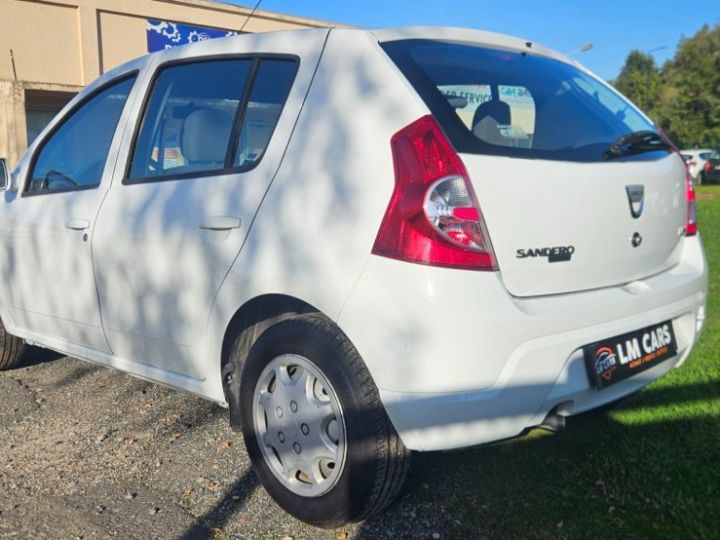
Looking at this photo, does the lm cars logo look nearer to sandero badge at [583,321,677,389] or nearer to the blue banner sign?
sandero badge at [583,321,677,389]

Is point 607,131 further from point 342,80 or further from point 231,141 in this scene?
point 231,141

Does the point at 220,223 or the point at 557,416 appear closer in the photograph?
the point at 557,416

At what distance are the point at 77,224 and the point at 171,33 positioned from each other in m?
15.8

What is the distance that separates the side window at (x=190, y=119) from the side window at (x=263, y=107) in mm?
87

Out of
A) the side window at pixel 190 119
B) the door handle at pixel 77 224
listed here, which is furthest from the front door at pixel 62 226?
the side window at pixel 190 119

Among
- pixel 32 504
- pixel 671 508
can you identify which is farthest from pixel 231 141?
pixel 671 508

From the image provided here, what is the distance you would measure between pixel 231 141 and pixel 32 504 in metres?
1.66

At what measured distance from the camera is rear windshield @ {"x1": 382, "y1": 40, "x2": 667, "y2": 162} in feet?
7.83

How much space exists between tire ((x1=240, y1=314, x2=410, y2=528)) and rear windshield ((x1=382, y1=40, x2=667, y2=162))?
815 millimetres

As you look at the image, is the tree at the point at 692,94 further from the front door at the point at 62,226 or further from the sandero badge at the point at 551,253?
the sandero badge at the point at 551,253

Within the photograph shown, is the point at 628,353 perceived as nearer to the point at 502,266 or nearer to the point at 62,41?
the point at 502,266

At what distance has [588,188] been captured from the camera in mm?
2441

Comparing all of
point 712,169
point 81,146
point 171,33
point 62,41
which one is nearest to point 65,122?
point 81,146

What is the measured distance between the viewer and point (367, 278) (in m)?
2.22
